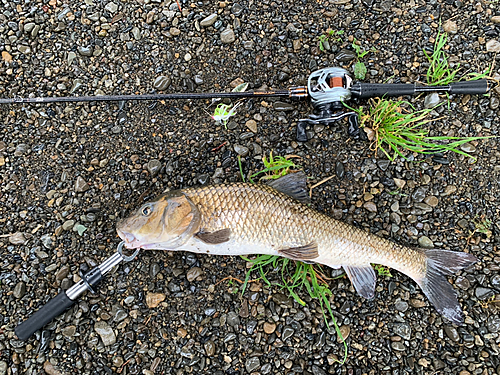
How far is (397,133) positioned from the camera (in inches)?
136

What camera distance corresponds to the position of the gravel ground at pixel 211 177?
10.6ft

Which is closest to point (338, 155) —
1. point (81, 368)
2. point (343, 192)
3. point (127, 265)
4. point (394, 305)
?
point (343, 192)

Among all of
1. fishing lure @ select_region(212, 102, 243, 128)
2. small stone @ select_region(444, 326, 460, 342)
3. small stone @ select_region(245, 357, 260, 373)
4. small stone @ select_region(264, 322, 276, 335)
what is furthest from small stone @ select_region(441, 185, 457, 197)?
small stone @ select_region(245, 357, 260, 373)

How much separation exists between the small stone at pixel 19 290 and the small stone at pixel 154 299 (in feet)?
4.16

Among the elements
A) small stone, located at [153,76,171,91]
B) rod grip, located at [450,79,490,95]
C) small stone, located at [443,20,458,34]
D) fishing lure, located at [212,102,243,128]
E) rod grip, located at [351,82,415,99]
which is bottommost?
rod grip, located at [450,79,490,95]

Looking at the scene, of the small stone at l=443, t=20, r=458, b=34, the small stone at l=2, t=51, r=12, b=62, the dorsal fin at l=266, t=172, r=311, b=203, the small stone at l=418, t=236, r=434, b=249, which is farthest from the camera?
the small stone at l=2, t=51, r=12, b=62

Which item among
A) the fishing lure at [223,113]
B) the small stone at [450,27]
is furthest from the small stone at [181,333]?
the small stone at [450,27]

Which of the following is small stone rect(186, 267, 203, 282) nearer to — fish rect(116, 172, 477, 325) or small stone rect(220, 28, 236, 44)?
fish rect(116, 172, 477, 325)

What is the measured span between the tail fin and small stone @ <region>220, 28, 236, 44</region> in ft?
9.77

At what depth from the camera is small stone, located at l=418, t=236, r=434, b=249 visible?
133 inches

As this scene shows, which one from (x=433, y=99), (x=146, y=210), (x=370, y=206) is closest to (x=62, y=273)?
(x=146, y=210)

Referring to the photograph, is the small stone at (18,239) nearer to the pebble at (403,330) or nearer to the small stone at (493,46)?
the pebble at (403,330)

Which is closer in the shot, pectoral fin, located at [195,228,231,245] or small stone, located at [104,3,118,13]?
pectoral fin, located at [195,228,231,245]

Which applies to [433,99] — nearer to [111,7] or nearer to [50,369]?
[111,7]
